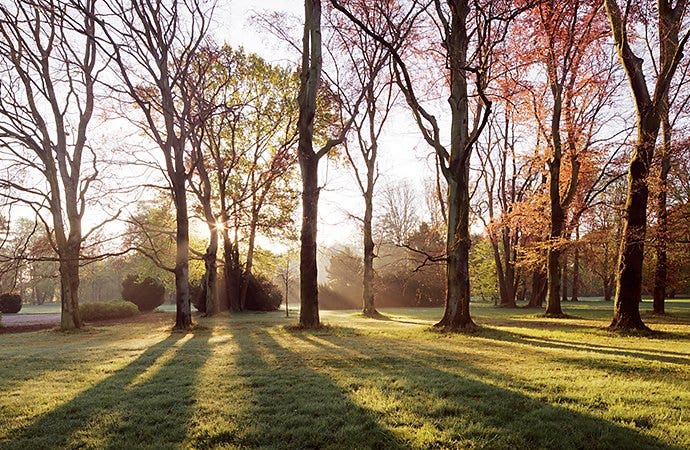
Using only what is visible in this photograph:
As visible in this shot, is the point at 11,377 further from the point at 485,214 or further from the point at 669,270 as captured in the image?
the point at 485,214

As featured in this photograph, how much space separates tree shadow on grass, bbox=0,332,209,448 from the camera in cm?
336

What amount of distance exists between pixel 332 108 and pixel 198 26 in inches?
388

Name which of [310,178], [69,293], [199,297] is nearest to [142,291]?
[199,297]

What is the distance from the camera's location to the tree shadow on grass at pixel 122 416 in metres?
3.36

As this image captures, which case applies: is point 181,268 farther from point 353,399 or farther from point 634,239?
point 634,239

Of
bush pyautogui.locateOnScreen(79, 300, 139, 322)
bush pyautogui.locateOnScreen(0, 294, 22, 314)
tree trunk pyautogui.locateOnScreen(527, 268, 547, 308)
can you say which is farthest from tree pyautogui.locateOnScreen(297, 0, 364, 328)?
bush pyautogui.locateOnScreen(0, 294, 22, 314)

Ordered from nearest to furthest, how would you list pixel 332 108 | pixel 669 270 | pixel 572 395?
pixel 572 395 → pixel 669 270 → pixel 332 108

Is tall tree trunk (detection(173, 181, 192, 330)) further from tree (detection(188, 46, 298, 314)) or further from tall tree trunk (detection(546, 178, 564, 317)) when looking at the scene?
tall tree trunk (detection(546, 178, 564, 317))

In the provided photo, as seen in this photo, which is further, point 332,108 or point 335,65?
point 332,108

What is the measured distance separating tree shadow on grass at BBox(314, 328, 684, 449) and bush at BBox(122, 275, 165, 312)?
93.6 feet

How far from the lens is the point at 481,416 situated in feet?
12.2

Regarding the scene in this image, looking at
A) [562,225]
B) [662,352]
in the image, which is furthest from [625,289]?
[562,225]

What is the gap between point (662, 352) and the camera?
7316mm

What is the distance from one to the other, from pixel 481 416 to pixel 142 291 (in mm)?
30710
